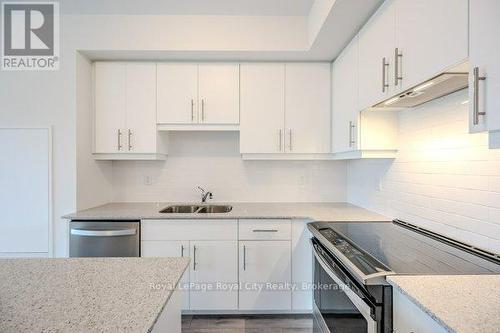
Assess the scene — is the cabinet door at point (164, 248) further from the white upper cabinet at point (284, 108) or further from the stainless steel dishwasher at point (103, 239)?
the white upper cabinet at point (284, 108)

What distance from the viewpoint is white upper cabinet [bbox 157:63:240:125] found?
102 inches

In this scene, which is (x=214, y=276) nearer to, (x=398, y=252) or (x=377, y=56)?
(x=398, y=252)

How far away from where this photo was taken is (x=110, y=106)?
8.55 ft

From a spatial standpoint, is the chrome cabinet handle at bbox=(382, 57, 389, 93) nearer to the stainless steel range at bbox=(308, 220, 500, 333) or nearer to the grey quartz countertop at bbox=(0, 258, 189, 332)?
the stainless steel range at bbox=(308, 220, 500, 333)

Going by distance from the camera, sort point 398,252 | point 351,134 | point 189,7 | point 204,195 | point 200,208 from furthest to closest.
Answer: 1. point 204,195
2. point 200,208
3. point 189,7
4. point 351,134
5. point 398,252

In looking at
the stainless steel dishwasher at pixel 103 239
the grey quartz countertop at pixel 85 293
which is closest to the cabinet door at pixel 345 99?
the grey quartz countertop at pixel 85 293

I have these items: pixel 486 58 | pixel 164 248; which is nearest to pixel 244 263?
pixel 164 248

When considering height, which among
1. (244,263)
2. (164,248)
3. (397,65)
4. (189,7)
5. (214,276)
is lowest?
(214,276)

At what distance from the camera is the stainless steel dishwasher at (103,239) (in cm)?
224

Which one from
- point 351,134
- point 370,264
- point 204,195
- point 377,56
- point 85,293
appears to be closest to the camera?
point 85,293

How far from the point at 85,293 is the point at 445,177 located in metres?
1.84

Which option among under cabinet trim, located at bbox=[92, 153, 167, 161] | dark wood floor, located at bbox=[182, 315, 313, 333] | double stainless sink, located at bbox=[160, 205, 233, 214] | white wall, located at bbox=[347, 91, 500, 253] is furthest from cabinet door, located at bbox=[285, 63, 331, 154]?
dark wood floor, located at bbox=[182, 315, 313, 333]

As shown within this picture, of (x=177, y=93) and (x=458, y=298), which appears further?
(x=177, y=93)

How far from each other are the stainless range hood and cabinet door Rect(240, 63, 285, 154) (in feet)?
3.23
